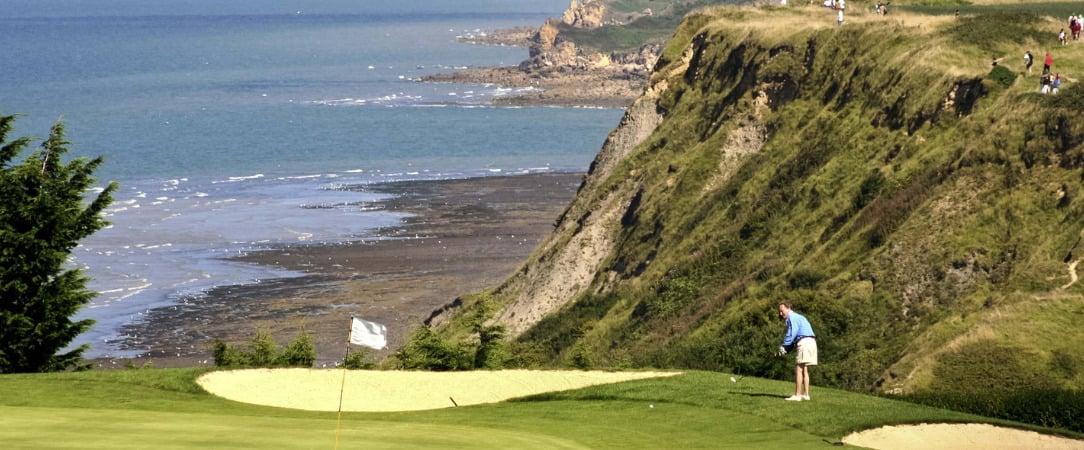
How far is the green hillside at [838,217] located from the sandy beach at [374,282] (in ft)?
22.0

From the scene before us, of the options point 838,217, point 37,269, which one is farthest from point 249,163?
point 37,269

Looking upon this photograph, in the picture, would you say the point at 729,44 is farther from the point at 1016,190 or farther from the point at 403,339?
the point at 1016,190

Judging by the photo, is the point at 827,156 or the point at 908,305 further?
the point at 827,156

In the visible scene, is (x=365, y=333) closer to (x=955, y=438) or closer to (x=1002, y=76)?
(x=955, y=438)

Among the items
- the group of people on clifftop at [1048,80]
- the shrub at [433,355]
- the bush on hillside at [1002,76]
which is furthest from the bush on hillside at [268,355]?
the bush on hillside at [1002,76]

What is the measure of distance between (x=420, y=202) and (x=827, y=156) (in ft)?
181

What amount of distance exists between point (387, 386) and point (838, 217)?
24.2m

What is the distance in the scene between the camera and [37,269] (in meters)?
39.8

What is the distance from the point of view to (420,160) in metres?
136

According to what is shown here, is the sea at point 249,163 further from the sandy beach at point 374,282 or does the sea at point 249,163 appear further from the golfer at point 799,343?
the golfer at point 799,343

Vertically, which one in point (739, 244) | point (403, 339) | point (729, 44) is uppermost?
point (729, 44)

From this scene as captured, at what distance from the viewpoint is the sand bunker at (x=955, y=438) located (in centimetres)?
2469

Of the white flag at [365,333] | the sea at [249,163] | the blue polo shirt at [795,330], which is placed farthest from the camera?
the sea at [249,163]

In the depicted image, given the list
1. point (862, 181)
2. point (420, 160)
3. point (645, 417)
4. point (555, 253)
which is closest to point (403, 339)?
point (555, 253)
